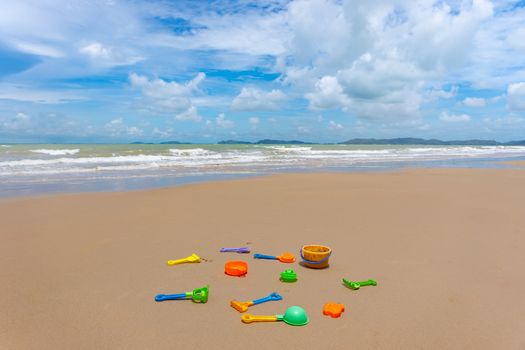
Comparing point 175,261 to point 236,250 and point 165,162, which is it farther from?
point 165,162

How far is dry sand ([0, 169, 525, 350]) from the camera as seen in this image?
3475 millimetres

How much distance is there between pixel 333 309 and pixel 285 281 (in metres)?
1.02

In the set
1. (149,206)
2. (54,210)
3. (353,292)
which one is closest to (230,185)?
(149,206)

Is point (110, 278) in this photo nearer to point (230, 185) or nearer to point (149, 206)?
point (149, 206)

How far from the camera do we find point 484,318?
148 inches

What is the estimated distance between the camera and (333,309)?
380 centimetres

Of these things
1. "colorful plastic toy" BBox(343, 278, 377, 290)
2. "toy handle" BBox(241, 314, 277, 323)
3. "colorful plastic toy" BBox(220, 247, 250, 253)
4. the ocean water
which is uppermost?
the ocean water

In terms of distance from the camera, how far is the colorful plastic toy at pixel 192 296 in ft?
13.4

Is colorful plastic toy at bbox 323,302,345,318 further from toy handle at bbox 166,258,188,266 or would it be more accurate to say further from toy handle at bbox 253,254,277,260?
toy handle at bbox 166,258,188,266

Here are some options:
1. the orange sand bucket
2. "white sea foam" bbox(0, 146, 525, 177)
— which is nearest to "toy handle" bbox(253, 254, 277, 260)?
the orange sand bucket

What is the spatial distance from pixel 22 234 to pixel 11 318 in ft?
11.9

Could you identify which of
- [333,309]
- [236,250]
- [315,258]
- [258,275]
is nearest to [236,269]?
[258,275]

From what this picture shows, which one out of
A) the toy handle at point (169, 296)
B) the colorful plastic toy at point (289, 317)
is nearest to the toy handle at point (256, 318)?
the colorful plastic toy at point (289, 317)

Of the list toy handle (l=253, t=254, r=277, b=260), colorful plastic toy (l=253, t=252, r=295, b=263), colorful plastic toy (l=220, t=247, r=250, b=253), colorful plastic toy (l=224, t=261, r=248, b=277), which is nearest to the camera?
colorful plastic toy (l=224, t=261, r=248, b=277)
